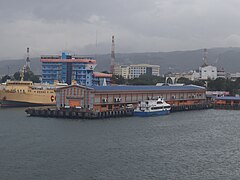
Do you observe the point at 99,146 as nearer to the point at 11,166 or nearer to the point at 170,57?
the point at 11,166

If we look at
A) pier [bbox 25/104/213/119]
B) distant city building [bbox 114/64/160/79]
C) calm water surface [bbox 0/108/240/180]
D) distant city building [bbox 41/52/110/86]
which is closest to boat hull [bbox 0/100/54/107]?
pier [bbox 25/104/213/119]

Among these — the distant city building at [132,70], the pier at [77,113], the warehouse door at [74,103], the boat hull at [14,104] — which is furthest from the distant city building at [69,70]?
the distant city building at [132,70]

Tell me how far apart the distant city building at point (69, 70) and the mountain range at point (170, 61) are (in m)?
96.8

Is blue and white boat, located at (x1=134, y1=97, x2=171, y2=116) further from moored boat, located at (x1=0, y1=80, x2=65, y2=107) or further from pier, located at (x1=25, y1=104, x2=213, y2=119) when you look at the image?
moored boat, located at (x1=0, y1=80, x2=65, y2=107)

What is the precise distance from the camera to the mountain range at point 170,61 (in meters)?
150

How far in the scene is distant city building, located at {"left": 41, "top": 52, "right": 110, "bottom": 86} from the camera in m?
42.7

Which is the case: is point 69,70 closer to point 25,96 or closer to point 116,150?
point 25,96

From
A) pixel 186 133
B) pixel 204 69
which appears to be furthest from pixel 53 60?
pixel 204 69

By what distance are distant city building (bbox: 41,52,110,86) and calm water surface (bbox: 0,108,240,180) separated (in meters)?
21.3

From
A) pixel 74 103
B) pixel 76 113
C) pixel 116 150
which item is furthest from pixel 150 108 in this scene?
pixel 116 150

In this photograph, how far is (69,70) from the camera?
4381 cm

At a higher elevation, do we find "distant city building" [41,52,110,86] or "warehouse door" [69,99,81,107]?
"distant city building" [41,52,110,86]

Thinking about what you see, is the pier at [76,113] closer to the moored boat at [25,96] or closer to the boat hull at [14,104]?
the moored boat at [25,96]

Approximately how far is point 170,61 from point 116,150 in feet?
514
